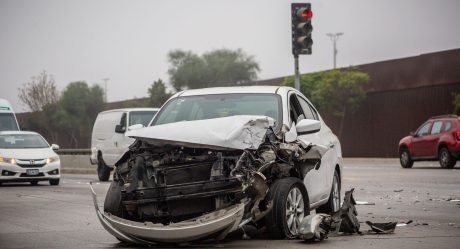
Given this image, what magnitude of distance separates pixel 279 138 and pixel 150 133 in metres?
1.41

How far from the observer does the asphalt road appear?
9281mm

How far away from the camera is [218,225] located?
829cm

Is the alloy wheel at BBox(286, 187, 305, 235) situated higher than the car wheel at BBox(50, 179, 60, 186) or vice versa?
the alloy wheel at BBox(286, 187, 305, 235)

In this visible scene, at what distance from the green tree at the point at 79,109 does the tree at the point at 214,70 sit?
1265 centimetres

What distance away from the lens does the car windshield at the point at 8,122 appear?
29.5 meters

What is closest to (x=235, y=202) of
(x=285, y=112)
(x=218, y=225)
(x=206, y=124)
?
(x=218, y=225)

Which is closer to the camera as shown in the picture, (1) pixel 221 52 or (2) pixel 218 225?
(2) pixel 218 225

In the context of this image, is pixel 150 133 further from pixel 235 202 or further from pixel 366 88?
pixel 366 88

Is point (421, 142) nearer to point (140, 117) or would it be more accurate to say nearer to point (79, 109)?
point (140, 117)

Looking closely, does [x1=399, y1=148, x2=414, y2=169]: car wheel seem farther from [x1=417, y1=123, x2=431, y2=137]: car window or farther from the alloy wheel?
the alloy wheel

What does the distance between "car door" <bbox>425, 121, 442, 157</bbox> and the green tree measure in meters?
61.4

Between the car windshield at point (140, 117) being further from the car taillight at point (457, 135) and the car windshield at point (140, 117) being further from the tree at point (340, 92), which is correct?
the tree at point (340, 92)

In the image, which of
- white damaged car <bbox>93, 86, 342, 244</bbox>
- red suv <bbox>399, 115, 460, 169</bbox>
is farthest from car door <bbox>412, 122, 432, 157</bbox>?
white damaged car <bbox>93, 86, 342, 244</bbox>

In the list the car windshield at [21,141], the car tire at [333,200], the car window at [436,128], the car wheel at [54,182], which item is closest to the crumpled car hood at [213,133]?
the car tire at [333,200]
